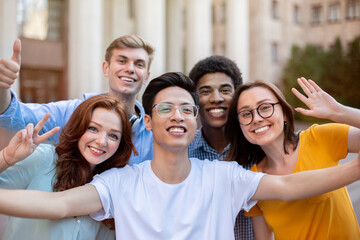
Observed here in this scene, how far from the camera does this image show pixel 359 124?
8.93ft

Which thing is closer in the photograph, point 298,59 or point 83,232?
point 83,232

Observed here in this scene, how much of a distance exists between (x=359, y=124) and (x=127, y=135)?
1819 mm

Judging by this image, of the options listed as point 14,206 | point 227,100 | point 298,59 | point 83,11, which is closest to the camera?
point 14,206

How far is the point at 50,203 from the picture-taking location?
255 cm

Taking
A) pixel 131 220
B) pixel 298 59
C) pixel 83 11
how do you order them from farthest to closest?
pixel 298 59, pixel 83 11, pixel 131 220

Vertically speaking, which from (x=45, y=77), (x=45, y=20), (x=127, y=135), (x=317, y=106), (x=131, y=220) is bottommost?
(x=131, y=220)

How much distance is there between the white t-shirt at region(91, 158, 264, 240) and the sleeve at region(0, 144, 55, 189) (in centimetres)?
54

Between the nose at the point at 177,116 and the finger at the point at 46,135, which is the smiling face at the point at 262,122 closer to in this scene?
the nose at the point at 177,116

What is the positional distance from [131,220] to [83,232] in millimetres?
444

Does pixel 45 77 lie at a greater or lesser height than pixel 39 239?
greater

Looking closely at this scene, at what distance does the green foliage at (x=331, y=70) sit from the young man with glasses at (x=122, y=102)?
2458cm

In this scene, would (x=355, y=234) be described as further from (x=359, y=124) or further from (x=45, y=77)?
(x=45, y=77)

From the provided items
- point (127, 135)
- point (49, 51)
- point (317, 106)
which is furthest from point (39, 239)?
point (49, 51)

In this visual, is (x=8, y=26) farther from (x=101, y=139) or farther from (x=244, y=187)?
(x=244, y=187)
